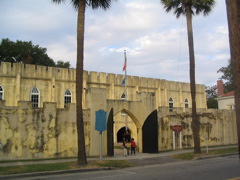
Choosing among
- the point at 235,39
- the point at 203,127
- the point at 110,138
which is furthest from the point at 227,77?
the point at 235,39

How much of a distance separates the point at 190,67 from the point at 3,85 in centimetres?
1897

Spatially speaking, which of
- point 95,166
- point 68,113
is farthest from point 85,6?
point 95,166

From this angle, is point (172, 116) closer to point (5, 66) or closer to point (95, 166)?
point (95, 166)

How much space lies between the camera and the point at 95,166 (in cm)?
1429

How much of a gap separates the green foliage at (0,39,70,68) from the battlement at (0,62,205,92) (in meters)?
16.1

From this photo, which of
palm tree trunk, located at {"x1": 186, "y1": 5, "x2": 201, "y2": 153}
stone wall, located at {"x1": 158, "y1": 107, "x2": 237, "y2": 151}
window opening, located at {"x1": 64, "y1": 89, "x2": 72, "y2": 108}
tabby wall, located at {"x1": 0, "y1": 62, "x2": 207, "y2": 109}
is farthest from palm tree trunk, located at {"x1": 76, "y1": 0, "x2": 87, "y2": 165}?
window opening, located at {"x1": 64, "y1": 89, "x2": 72, "y2": 108}

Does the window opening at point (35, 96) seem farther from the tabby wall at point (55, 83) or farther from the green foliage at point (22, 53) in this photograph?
the green foliage at point (22, 53)

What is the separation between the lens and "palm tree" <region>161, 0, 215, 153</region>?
19.5 meters

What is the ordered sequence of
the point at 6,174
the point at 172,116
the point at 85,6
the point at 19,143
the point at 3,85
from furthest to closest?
the point at 3,85, the point at 172,116, the point at 19,143, the point at 85,6, the point at 6,174

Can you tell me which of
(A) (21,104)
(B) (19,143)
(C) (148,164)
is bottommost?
(C) (148,164)

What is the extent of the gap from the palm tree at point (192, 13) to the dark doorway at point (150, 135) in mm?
2976

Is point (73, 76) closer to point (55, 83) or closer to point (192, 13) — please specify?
point (55, 83)

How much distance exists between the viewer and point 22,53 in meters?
47.7

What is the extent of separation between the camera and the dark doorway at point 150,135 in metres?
20.8
